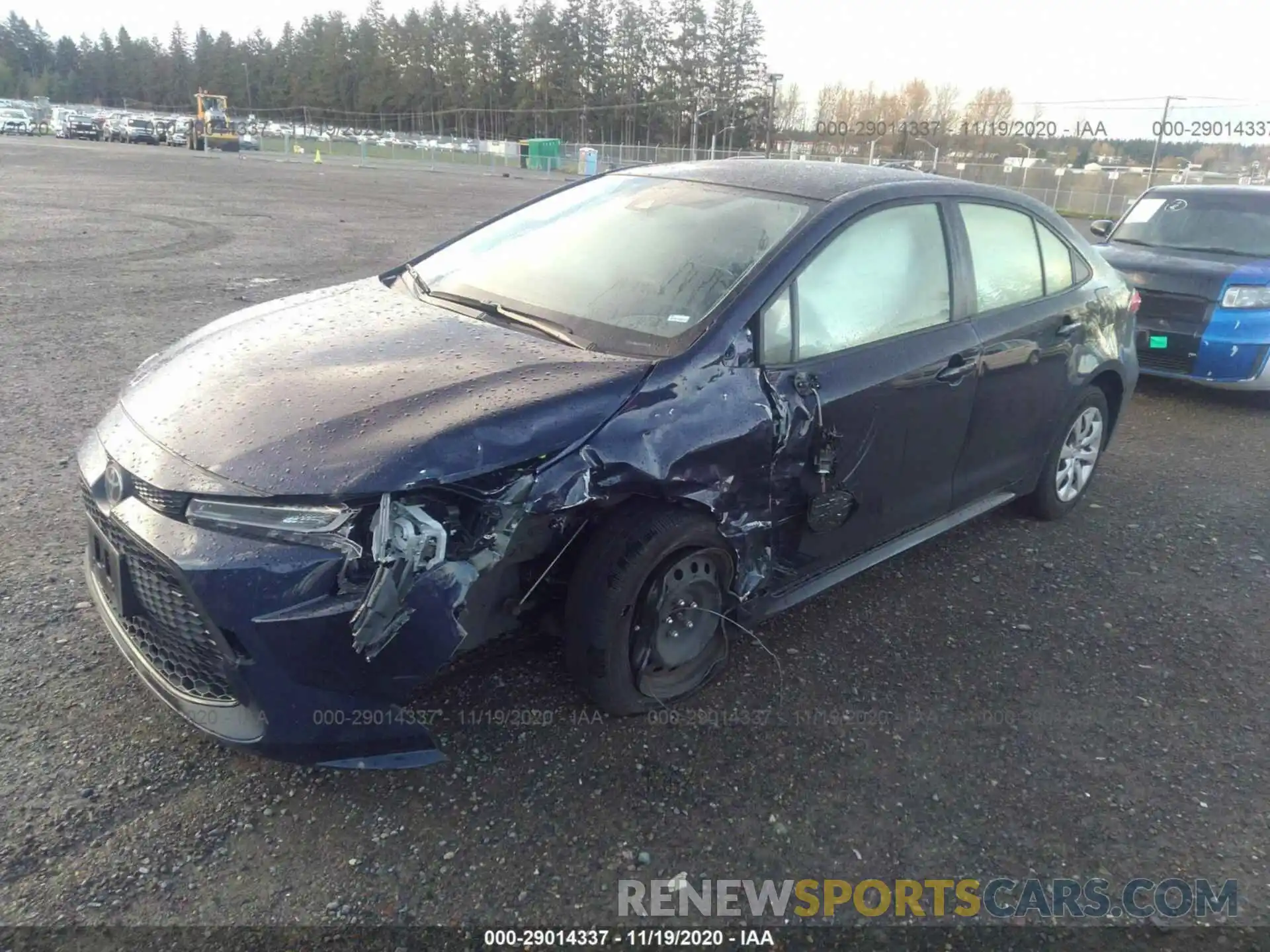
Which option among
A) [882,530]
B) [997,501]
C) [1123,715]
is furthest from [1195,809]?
[997,501]

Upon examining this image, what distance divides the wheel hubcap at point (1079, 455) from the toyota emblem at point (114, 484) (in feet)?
13.8

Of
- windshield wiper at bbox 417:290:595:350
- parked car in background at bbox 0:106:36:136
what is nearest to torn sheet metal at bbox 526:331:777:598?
windshield wiper at bbox 417:290:595:350

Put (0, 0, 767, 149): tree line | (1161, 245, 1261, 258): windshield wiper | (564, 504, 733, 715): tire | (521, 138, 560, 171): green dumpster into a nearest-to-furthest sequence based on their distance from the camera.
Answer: (564, 504, 733, 715): tire, (1161, 245, 1261, 258): windshield wiper, (521, 138, 560, 171): green dumpster, (0, 0, 767, 149): tree line

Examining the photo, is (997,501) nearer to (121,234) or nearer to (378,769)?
(378,769)

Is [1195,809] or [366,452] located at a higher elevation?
[366,452]

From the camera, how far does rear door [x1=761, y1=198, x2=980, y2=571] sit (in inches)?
120

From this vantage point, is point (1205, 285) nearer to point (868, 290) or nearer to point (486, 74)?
point (868, 290)

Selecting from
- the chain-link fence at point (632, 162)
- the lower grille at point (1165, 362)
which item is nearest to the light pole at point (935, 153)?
the chain-link fence at point (632, 162)

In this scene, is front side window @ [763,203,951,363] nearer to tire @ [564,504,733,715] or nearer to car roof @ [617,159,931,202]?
car roof @ [617,159,931,202]

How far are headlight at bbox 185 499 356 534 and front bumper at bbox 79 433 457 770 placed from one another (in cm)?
4

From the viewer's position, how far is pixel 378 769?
2.46 metres

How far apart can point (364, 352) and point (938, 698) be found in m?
2.32

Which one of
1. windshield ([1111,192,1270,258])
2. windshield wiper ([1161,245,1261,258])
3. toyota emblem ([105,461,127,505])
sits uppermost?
windshield ([1111,192,1270,258])

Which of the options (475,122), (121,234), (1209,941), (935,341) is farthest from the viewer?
(475,122)
